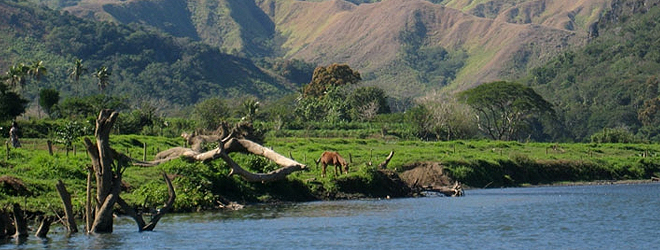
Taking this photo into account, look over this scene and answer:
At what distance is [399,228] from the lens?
122 feet

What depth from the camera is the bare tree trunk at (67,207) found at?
97.1ft

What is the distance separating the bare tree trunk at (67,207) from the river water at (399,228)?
0.41 meters

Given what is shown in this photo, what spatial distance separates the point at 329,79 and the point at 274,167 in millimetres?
125574

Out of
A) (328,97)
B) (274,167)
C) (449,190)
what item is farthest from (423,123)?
(274,167)

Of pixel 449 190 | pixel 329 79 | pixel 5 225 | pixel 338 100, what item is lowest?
pixel 5 225

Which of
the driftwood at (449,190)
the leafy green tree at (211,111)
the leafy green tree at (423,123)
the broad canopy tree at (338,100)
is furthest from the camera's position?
the broad canopy tree at (338,100)

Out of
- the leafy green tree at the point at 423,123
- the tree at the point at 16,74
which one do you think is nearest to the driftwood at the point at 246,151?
the tree at the point at 16,74

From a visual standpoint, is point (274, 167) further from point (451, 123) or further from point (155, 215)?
point (451, 123)

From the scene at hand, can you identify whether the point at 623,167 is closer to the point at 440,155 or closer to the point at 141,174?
the point at 440,155

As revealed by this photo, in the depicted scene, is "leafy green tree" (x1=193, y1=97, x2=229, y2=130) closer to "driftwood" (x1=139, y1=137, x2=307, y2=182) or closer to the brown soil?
the brown soil

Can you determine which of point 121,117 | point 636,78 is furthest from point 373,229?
point 636,78

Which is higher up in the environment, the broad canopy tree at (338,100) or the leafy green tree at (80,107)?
the broad canopy tree at (338,100)

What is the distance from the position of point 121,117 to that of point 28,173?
53.7 metres

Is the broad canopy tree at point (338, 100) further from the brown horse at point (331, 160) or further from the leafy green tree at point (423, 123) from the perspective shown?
the brown horse at point (331, 160)
